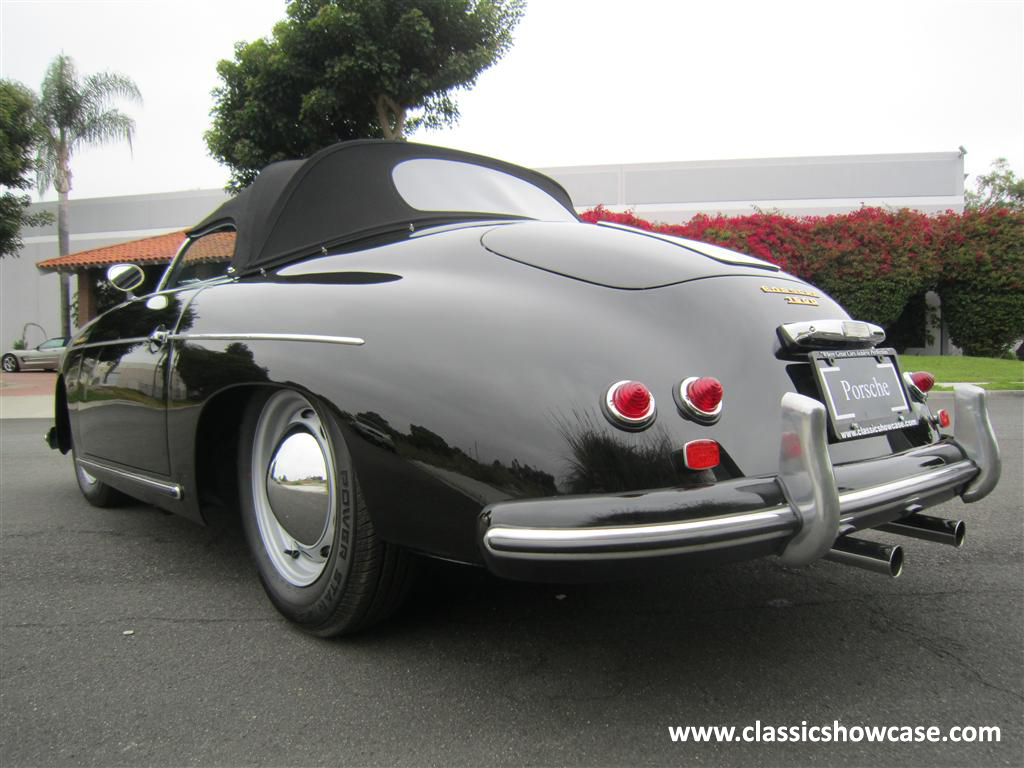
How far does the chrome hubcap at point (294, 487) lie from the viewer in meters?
2.15

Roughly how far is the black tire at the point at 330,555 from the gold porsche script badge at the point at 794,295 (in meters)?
1.26

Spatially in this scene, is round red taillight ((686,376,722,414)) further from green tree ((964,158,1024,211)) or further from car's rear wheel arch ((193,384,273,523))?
green tree ((964,158,1024,211))

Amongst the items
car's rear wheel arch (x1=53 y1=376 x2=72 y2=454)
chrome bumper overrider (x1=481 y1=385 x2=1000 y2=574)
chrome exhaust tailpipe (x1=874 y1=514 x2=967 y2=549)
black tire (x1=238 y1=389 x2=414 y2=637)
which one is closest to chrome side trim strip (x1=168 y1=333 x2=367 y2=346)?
black tire (x1=238 y1=389 x2=414 y2=637)

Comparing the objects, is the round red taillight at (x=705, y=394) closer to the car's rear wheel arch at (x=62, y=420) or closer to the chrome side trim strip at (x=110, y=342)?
the chrome side trim strip at (x=110, y=342)

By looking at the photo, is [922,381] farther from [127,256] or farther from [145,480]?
[127,256]

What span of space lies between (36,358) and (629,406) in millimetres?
25530

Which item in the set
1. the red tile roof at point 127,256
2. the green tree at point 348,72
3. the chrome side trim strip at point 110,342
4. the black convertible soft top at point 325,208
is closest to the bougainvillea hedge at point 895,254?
the green tree at point 348,72

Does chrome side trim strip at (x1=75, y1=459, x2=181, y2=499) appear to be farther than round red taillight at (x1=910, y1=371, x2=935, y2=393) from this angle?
Yes

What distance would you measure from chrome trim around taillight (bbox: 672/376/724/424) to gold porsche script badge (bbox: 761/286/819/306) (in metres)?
0.53

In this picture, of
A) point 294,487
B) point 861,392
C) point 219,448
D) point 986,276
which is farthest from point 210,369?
point 986,276

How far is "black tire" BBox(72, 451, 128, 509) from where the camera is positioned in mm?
3936

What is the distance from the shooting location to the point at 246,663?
2.07 m

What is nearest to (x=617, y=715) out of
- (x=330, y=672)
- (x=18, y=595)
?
(x=330, y=672)

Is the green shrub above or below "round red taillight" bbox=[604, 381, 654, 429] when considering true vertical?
above
